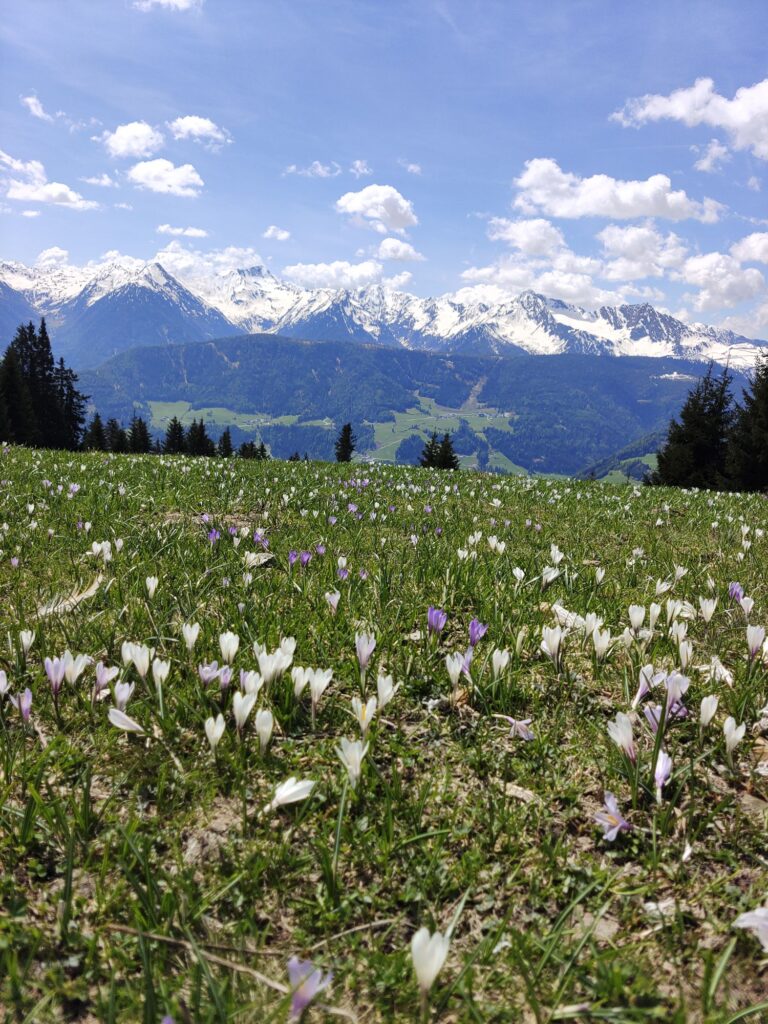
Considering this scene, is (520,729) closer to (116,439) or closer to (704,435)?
(704,435)

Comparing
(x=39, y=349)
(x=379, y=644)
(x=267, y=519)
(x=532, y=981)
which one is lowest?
(x=532, y=981)

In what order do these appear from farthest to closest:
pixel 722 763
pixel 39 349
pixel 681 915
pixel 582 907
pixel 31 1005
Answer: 1. pixel 39 349
2. pixel 722 763
3. pixel 582 907
4. pixel 681 915
5. pixel 31 1005

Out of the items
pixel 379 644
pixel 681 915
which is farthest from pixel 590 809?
pixel 379 644

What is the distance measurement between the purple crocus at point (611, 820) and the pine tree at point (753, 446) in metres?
52.0

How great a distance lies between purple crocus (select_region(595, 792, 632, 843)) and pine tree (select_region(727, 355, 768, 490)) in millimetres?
51990

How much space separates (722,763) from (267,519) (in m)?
6.15

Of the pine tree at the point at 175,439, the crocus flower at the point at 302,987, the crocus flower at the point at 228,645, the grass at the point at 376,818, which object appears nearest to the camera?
the crocus flower at the point at 302,987

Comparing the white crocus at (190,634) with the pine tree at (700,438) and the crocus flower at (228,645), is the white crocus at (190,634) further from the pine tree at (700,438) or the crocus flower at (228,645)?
the pine tree at (700,438)

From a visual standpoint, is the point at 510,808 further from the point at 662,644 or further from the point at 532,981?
the point at 662,644

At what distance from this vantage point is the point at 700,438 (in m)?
56.6

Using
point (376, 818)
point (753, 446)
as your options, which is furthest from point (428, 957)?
point (753, 446)

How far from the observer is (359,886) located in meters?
2.30

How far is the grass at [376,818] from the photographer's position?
1872mm

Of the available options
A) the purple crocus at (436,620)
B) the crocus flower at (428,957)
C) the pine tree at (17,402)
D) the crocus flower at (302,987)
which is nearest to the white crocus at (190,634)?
the purple crocus at (436,620)
